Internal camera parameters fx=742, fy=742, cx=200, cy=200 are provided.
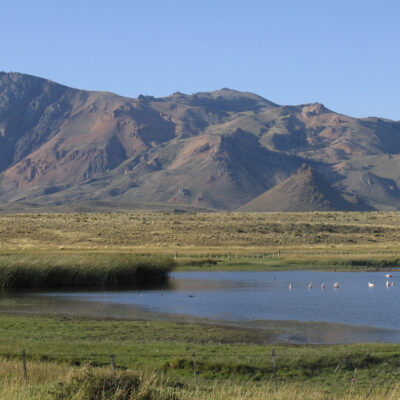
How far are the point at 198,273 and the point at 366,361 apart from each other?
151 ft

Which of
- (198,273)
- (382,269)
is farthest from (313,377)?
(382,269)

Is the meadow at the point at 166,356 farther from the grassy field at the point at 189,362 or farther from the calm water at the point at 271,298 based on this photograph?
the calm water at the point at 271,298

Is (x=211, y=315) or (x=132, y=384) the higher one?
(x=132, y=384)

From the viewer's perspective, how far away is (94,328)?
109 feet

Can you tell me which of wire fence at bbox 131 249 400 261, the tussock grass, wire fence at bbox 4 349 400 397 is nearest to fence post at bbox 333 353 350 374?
wire fence at bbox 4 349 400 397

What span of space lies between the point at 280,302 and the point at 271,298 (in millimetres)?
2462

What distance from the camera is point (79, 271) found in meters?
57.0

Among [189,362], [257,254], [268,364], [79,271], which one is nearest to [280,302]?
[79,271]

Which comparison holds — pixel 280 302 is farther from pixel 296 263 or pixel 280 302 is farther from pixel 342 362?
pixel 296 263

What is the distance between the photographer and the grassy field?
1752 cm

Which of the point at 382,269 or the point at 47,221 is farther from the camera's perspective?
the point at 47,221

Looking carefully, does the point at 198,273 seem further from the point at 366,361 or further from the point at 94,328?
the point at 366,361

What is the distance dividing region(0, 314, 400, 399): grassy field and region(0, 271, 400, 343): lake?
464cm

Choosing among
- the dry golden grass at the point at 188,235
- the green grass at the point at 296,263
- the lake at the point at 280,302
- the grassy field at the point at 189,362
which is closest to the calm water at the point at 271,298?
the lake at the point at 280,302
